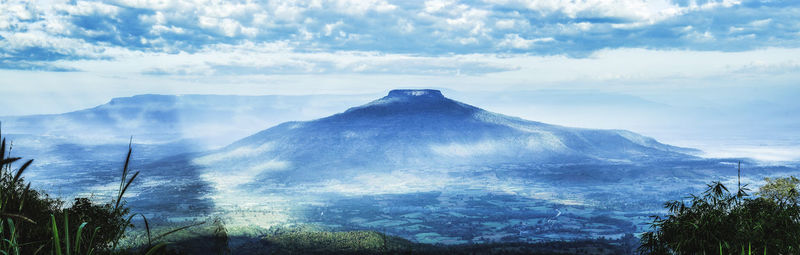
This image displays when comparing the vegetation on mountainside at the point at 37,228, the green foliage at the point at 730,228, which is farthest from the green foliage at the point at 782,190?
the vegetation on mountainside at the point at 37,228

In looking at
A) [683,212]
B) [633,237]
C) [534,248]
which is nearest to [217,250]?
[534,248]

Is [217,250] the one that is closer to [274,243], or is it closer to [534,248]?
[274,243]

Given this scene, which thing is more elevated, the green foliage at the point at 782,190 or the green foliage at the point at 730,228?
the green foliage at the point at 782,190

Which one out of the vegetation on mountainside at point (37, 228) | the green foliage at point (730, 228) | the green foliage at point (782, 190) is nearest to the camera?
the vegetation on mountainside at point (37, 228)

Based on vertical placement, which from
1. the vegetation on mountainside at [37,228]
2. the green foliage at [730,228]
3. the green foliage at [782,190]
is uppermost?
the vegetation on mountainside at [37,228]

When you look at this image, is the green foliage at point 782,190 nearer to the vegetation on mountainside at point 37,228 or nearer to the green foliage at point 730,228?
the green foliage at point 730,228

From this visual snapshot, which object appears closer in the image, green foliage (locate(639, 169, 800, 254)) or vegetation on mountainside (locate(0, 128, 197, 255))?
vegetation on mountainside (locate(0, 128, 197, 255))

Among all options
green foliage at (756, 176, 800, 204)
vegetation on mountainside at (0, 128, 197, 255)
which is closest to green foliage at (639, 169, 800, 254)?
green foliage at (756, 176, 800, 204)

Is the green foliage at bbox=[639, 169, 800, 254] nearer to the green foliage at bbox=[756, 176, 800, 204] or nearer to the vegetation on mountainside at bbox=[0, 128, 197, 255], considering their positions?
the green foliage at bbox=[756, 176, 800, 204]

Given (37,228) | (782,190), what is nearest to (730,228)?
(782,190)
